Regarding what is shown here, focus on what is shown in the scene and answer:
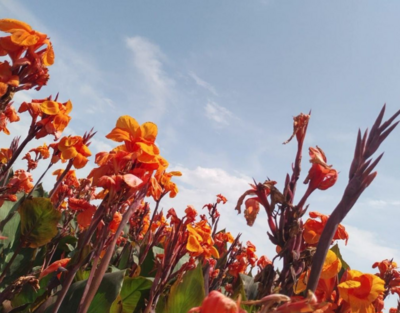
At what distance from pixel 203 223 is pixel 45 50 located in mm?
1146

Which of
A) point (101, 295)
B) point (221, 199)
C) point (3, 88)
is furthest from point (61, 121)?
point (221, 199)

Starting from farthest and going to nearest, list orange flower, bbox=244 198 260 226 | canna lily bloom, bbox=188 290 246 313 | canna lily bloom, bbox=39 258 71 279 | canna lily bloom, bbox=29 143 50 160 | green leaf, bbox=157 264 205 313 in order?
canna lily bloom, bbox=29 143 50 160, green leaf, bbox=157 264 205 313, canna lily bloom, bbox=39 258 71 279, orange flower, bbox=244 198 260 226, canna lily bloom, bbox=188 290 246 313

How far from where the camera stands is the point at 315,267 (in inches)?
22.0

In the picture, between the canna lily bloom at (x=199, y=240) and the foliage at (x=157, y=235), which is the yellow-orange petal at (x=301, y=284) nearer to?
the foliage at (x=157, y=235)

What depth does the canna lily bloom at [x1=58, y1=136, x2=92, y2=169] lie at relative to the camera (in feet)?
6.63

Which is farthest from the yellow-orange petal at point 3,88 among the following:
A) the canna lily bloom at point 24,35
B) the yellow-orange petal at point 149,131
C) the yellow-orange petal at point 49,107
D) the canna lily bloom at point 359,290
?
the canna lily bloom at point 359,290

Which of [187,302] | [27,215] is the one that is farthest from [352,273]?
[27,215]

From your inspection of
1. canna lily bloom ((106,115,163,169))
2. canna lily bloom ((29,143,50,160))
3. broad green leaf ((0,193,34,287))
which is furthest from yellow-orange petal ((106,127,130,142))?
canna lily bloom ((29,143,50,160))

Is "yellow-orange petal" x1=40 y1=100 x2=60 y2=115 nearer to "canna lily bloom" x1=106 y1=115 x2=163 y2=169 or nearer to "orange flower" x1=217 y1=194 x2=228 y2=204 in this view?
"canna lily bloom" x1=106 y1=115 x2=163 y2=169

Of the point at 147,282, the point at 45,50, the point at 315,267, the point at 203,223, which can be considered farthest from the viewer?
the point at 203,223

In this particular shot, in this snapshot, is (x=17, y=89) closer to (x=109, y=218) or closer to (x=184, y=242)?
(x=109, y=218)

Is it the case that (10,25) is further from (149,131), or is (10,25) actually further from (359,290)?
(359,290)

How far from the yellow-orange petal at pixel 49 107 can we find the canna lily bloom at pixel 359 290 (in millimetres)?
1456

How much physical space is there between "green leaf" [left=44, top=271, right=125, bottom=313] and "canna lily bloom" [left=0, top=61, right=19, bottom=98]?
856 mm
